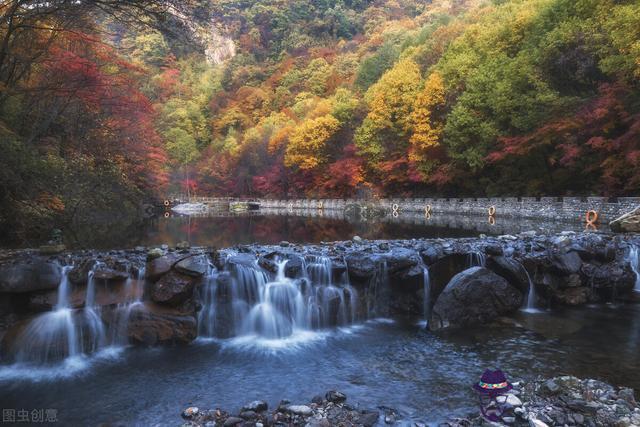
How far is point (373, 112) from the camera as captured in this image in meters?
45.5

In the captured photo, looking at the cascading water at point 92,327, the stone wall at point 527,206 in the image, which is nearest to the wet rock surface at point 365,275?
the cascading water at point 92,327

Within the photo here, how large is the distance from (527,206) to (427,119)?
1375cm

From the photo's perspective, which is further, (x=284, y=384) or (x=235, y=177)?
(x=235, y=177)

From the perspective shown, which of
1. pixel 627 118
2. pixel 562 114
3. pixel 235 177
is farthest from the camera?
pixel 235 177

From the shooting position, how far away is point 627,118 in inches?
864

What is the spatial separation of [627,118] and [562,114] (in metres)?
4.87

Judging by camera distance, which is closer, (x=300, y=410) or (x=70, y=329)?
(x=300, y=410)

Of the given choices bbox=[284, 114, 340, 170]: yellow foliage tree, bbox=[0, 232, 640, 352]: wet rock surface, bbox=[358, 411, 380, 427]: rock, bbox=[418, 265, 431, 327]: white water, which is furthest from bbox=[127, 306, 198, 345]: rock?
bbox=[284, 114, 340, 170]: yellow foliage tree

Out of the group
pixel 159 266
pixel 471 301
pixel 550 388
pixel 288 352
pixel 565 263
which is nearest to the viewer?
pixel 550 388

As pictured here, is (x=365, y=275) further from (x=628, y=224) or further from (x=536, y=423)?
(x=628, y=224)

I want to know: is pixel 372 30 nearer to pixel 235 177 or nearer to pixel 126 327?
pixel 235 177

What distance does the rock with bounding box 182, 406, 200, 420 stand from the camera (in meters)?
5.74

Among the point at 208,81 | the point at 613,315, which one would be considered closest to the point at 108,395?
the point at 613,315

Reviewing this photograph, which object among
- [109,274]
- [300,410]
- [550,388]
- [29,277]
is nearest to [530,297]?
[550,388]
